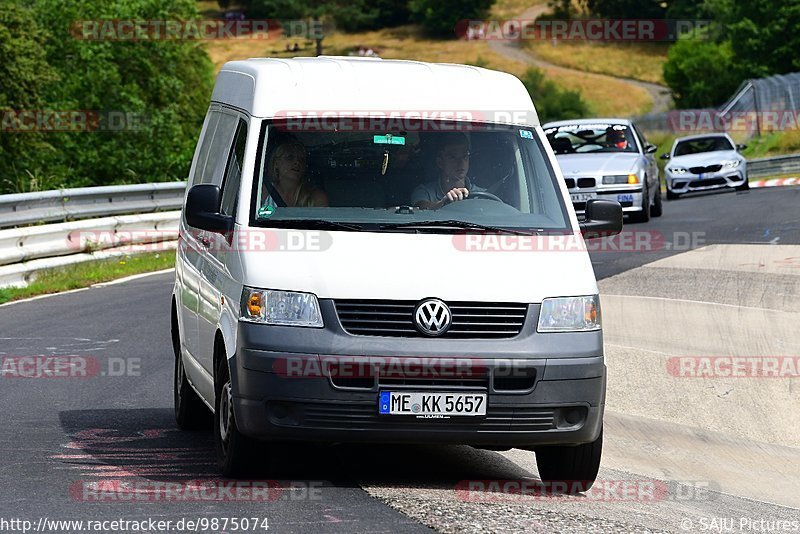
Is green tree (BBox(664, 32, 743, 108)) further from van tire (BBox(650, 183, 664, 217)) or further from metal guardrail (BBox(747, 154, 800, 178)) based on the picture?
van tire (BBox(650, 183, 664, 217))

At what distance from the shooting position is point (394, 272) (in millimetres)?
7137

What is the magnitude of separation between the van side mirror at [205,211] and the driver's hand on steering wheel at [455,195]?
115 cm

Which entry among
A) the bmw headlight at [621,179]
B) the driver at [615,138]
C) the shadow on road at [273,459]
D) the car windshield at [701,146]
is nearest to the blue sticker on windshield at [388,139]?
the shadow on road at [273,459]

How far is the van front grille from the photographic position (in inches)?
279

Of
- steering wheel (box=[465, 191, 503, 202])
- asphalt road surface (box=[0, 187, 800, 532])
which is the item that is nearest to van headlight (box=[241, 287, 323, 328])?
asphalt road surface (box=[0, 187, 800, 532])

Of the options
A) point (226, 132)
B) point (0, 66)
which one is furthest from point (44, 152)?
point (226, 132)

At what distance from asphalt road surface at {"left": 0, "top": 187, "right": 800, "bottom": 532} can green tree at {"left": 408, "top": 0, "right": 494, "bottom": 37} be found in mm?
145635

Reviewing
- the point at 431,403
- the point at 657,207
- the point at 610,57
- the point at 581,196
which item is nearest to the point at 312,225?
the point at 431,403

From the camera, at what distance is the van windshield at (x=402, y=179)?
7781 mm

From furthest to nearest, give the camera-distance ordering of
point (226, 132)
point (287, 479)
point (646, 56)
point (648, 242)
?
point (646, 56), point (648, 242), point (226, 132), point (287, 479)

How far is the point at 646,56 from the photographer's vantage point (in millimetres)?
144500

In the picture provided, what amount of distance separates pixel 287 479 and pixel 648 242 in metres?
14.6

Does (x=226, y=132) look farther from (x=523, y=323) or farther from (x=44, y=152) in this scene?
(x=44, y=152)

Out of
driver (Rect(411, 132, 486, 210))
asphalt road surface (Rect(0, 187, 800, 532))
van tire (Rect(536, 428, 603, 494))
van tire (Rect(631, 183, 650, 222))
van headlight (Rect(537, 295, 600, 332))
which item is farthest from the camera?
van tire (Rect(631, 183, 650, 222))
